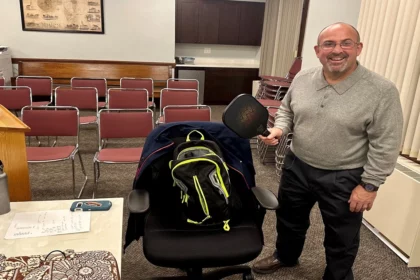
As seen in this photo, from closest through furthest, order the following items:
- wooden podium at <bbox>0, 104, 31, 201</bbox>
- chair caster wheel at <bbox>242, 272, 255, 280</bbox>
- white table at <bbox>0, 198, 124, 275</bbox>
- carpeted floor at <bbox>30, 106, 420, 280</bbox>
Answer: white table at <bbox>0, 198, 124, 275</bbox>, wooden podium at <bbox>0, 104, 31, 201</bbox>, chair caster wheel at <bbox>242, 272, 255, 280</bbox>, carpeted floor at <bbox>30, 106, 420, 280</bbox>

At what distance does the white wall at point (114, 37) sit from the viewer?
228 inches

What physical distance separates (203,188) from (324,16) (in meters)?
3.64

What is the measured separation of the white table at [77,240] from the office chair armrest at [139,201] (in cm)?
10

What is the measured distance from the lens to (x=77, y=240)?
119 centimetres

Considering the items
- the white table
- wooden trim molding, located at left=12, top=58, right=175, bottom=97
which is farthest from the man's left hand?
wooden trim molding, located at left=12, top=58, right=175, bottom=97

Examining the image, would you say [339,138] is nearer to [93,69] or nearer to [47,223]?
[47,223]

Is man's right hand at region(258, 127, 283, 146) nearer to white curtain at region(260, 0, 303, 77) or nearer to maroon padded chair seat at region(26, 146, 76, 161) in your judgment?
maroon padded chair seat at region(26, 146, 76, 161)

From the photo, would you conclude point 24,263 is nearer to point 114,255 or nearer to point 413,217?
point 114,255

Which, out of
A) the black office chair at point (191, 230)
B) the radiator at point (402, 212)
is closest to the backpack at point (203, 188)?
the black office chair at point (191, 230)

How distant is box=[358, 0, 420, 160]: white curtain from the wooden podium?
2382mm

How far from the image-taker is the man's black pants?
5.38ft

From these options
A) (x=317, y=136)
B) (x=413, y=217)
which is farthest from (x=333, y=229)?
(x=413, y=217)

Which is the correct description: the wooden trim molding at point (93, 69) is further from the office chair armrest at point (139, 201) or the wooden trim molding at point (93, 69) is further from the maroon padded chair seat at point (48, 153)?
the office chair armrest at point (139, 201)

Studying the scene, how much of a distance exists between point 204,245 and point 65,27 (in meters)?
5.57
